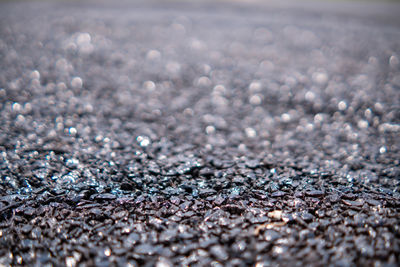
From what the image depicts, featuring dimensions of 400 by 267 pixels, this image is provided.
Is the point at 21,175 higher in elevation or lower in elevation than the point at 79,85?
lower

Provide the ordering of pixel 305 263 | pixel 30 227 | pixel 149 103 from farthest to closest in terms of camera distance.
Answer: pixel 149 103 → pixel 30 227 → pixel 305 263

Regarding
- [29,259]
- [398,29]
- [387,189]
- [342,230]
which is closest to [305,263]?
[342,230]

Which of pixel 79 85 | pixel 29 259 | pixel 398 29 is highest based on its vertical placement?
pixel 398 29

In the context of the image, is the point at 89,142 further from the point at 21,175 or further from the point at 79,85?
the point at 79,85

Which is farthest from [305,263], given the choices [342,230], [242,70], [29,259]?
[242,70]

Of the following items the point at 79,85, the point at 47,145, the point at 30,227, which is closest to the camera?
the point at 30,227

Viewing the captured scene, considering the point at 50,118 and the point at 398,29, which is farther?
the point at 398,29
